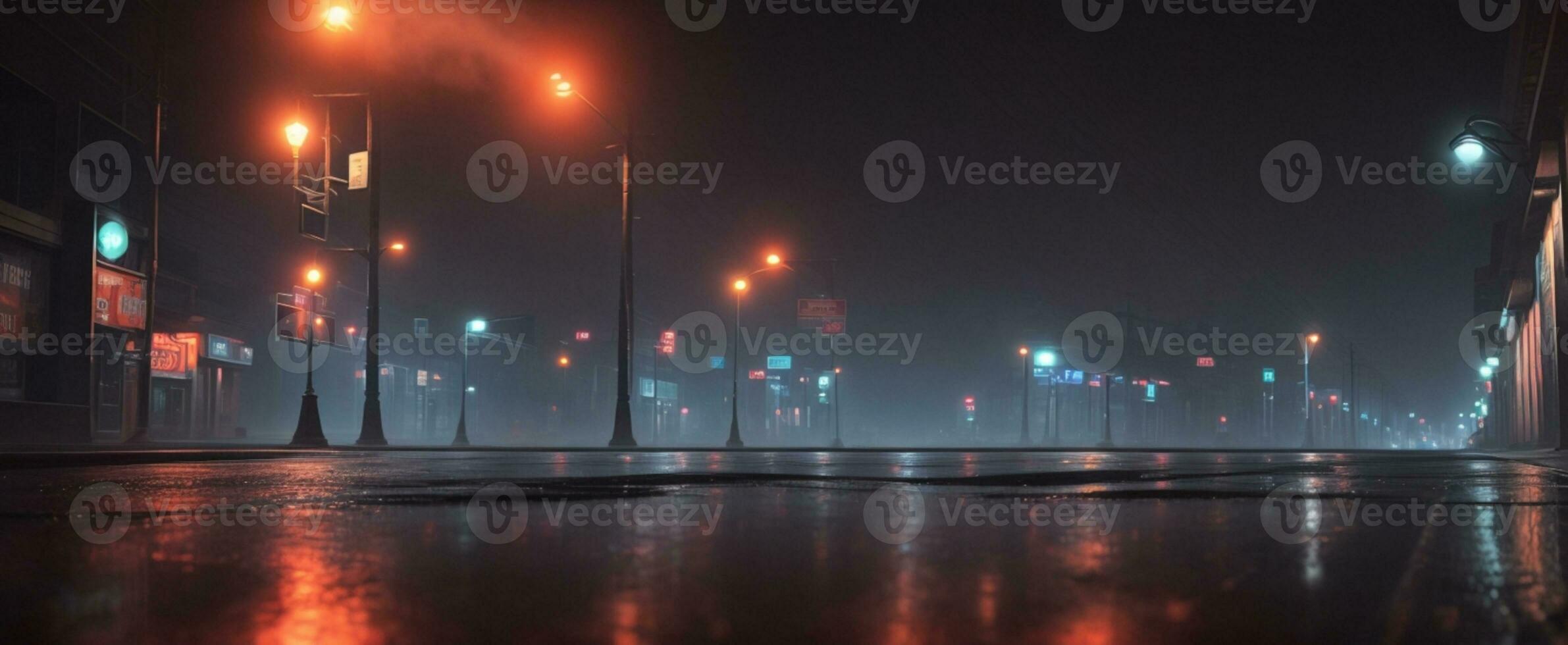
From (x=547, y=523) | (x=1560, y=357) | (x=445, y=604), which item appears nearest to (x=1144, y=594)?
(x=445, y=604)

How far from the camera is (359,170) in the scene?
24.5m

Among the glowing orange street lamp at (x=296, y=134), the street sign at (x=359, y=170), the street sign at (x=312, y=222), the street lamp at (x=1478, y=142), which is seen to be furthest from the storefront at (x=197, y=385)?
the street lamp at (x=1478, y=142)

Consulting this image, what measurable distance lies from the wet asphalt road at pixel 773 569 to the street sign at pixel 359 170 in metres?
20.7

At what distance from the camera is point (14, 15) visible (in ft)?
85.1

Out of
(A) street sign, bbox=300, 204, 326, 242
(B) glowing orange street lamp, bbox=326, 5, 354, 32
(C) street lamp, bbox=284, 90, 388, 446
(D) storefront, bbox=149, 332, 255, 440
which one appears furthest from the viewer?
(D) storefront, bbox=149, 332, 255, 440

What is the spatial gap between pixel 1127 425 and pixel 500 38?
128061mm

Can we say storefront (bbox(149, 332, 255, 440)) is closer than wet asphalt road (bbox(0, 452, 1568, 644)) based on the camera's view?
No

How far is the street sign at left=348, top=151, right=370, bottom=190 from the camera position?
2434 cm

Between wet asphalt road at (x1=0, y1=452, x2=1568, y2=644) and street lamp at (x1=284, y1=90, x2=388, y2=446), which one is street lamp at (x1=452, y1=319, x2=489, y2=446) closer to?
street lamp at (x1=284, y1=90, x2=388, y2=446)

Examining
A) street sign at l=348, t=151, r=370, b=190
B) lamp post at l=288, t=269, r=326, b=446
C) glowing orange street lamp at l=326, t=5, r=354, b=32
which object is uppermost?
glowing orange street lamp at l=326, t=5, r=354, b=32

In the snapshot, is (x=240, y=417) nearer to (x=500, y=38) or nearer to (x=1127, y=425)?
(x=500, y=38)

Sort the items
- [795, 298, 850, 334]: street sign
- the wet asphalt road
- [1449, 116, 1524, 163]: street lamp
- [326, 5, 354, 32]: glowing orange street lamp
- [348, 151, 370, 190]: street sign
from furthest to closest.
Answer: [795, 298, 850, 334]: street sign → [348, 151, 370, 190]: street sign → [326, 5, 354, 32]: glowing orange street lamp → [1449, 116, 1524, 163]: street lamp → the wet asphalt road

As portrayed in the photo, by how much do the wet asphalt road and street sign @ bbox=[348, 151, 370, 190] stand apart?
67.9ft

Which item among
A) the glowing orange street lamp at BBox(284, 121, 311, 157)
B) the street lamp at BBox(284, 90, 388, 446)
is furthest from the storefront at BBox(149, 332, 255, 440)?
the glowing orange street lamp at BBox(284, 121, 311, 157)
